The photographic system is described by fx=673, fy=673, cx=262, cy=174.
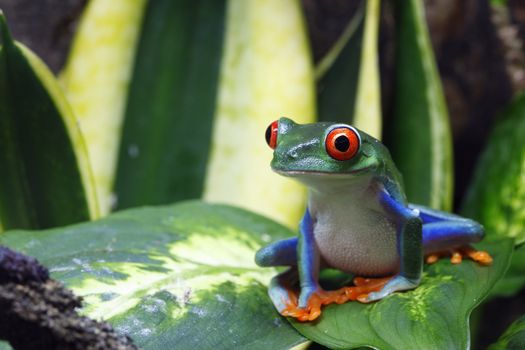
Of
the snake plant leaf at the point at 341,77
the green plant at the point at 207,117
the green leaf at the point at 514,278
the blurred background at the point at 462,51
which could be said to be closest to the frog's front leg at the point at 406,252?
the green plant at the point at 207,117

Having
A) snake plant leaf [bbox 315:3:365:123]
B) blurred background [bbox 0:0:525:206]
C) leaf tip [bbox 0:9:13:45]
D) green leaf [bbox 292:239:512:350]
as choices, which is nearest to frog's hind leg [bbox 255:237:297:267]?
green leaf [bbox 292:239:512:350]

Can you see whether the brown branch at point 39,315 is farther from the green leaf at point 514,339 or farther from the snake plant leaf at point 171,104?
the snake plant leaf at point 171,104

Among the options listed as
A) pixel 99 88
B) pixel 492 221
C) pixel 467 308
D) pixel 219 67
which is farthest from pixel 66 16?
pixel 467 308

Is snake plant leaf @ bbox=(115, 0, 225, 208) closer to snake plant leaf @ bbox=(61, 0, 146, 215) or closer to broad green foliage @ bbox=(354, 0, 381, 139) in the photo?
snake plant leaf @ bbox=(61, 0, 146, 215)

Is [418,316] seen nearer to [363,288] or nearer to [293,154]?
[363,288]

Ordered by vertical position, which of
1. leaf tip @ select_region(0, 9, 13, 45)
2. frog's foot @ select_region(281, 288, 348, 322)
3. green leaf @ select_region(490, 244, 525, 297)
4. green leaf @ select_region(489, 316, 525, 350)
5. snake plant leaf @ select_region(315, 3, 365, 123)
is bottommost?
green leaf @ select_region(490, 244, 525, 297)

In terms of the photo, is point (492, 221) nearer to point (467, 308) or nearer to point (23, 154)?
point (467, 308)

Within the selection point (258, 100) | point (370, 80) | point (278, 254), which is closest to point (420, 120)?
point (370, 80)
